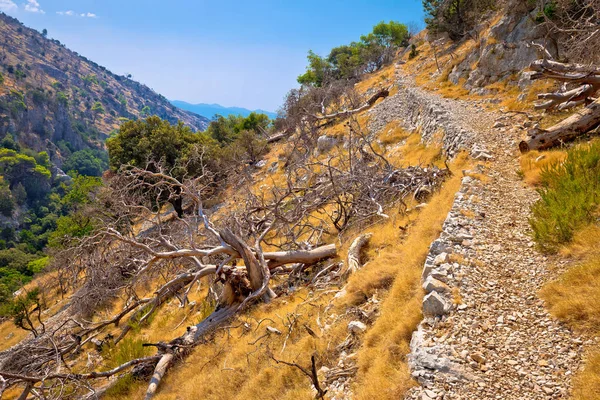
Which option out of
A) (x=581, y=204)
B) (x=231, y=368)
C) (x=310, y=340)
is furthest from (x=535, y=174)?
(x=231, y=368)

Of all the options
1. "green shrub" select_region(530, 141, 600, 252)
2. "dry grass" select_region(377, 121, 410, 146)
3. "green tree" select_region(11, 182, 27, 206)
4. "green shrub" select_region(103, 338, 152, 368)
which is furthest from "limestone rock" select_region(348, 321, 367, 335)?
"green tree" select_region(11, 182, 27, 206)

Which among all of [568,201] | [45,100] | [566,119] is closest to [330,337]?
[568,201]

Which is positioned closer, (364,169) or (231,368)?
(231,368)

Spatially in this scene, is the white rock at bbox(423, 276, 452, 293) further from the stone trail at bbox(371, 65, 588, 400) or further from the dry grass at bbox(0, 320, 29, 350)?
the dry grass at bbox(0, 320, 29, 350)

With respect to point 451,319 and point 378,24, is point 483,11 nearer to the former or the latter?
point 451,319

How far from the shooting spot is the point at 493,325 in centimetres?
363

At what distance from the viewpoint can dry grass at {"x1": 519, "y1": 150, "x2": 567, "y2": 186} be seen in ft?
23.1

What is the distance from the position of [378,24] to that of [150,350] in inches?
2514

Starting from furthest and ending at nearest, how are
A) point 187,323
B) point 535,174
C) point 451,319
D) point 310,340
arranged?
point 187,323 < point 535,174 < point 310,340 < point 451,319

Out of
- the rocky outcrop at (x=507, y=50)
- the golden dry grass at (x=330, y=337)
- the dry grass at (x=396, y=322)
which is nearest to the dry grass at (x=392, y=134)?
the rocky outcrop at (x=507, y=50)

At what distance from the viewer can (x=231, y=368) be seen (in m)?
6.04

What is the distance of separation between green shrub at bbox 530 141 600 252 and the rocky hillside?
145607 mm

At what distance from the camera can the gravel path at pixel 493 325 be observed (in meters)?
2.99

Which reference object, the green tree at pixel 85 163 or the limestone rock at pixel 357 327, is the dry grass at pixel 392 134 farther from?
the green tree at pixel 85 163
